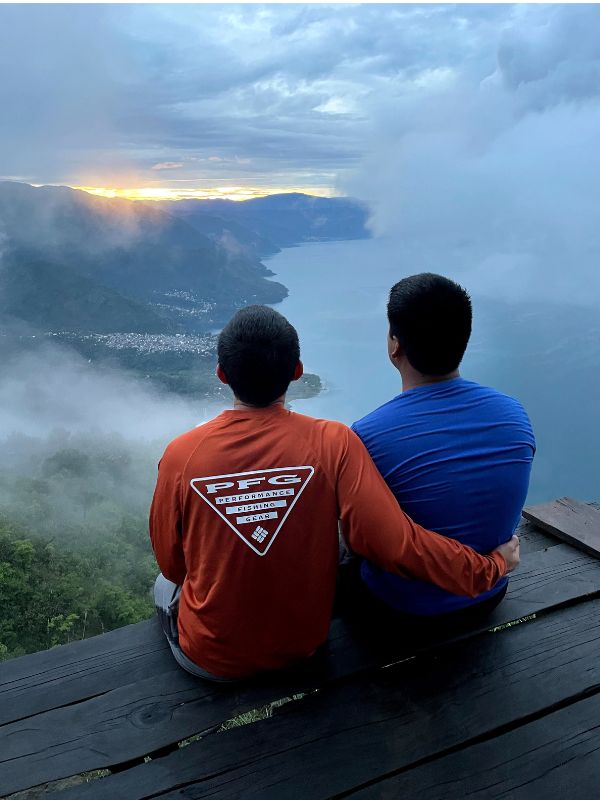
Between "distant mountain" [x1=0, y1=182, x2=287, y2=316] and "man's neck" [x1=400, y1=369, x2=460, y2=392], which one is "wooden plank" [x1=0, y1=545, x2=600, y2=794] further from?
"distant mountain" [x1=0, y1=182, x2=287, y2=316]

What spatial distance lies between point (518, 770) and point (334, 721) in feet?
1.44

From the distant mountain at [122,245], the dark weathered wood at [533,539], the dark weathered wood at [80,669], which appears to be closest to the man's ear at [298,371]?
the dark weathered wood at [80,669]

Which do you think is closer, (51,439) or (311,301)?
(51,439)

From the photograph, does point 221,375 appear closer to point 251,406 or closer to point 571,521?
point 251,406

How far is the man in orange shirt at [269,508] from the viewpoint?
1.43 metres

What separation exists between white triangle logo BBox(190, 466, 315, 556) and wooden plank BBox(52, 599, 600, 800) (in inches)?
19.2

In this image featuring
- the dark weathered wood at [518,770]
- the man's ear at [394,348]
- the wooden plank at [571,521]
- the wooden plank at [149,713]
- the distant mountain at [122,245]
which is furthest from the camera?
the distant mountain at [122,245]

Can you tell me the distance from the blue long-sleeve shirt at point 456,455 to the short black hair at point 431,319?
83 millimetres

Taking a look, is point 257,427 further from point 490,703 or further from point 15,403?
point 15,403

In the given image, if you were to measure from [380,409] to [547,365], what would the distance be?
9334 cm

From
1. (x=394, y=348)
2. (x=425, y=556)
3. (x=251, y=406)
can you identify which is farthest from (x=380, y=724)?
(x=394, y=348)

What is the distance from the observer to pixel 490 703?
1.61 meters

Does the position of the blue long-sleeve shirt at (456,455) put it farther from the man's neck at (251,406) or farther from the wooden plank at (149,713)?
the wooden plank at (149,713)

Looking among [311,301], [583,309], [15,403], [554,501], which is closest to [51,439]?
[15,403]
